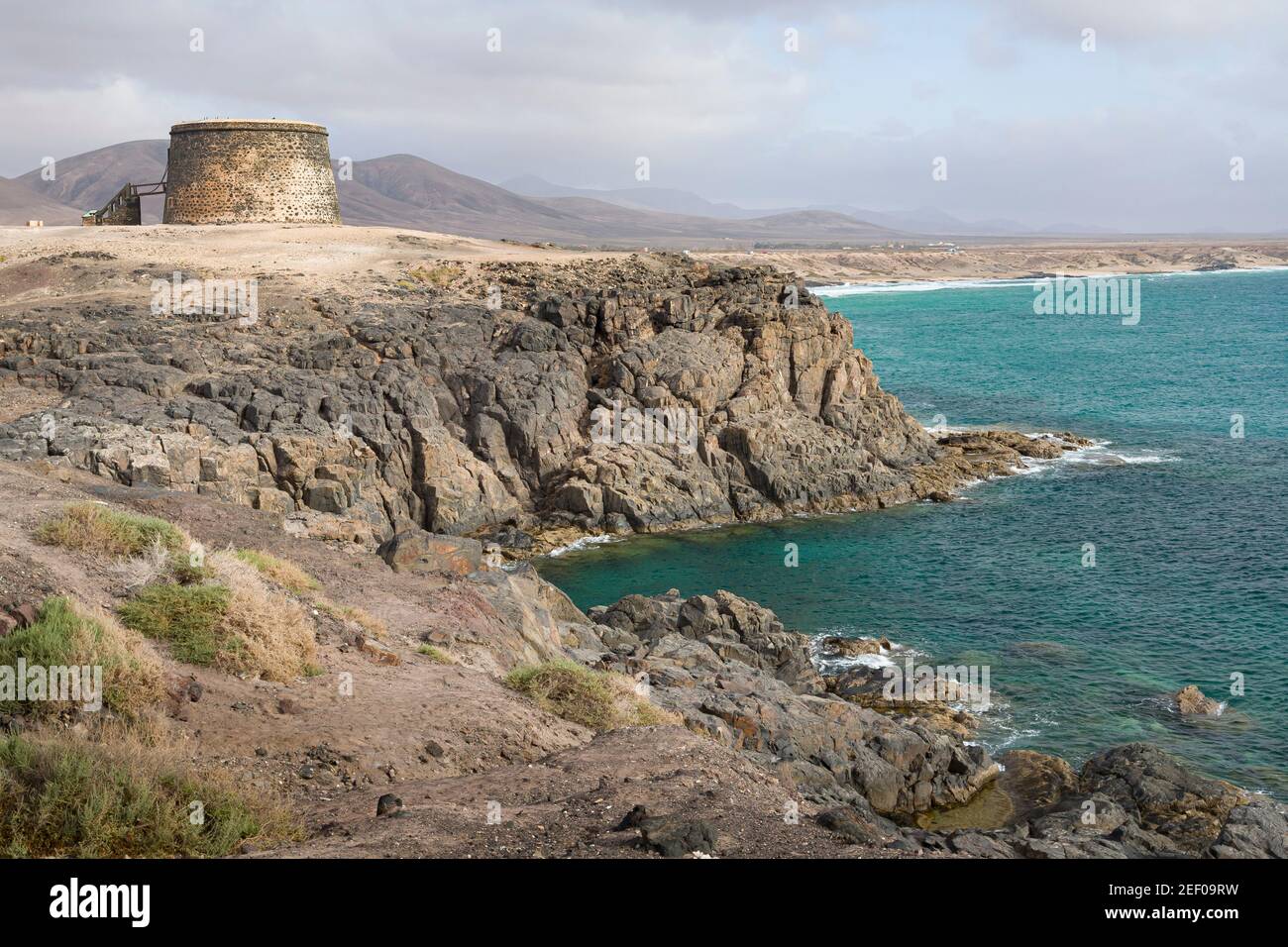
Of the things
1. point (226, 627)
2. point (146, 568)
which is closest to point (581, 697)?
point (226, 627)

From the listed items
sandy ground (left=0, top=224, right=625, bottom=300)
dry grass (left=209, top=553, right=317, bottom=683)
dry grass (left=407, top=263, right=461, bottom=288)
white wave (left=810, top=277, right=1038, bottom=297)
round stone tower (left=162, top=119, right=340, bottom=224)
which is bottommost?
dry grass (left=209, top=553, right=317, bottom=683)

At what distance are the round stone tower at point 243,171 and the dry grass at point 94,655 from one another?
149 feet

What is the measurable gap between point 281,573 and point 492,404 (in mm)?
24790

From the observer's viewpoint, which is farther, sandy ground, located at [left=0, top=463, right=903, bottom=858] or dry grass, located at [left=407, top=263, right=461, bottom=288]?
dry grass, located at [left=407, top=263, right=461, bottom=288]

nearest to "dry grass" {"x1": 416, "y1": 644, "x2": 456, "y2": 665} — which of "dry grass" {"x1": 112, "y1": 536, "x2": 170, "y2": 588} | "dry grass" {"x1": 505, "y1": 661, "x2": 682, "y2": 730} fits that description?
"dry grass" {"x1": 505, "y1": 661, "x2": 682, "y2": 730}

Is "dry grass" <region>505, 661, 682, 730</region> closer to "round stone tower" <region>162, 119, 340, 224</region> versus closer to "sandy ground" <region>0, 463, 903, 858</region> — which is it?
"sandy ground" <region>0, 463, 903, 858</region>

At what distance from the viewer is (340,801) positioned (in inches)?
414

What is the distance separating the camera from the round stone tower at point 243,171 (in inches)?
2078

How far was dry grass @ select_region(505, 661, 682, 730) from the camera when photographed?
1430 centimetres

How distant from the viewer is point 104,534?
15375 mm

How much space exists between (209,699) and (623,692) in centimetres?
573

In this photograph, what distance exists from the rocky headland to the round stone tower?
14.6 ft

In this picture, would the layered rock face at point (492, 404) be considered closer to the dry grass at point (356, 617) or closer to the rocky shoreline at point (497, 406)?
the rocky shoreline at point (497, 406)
